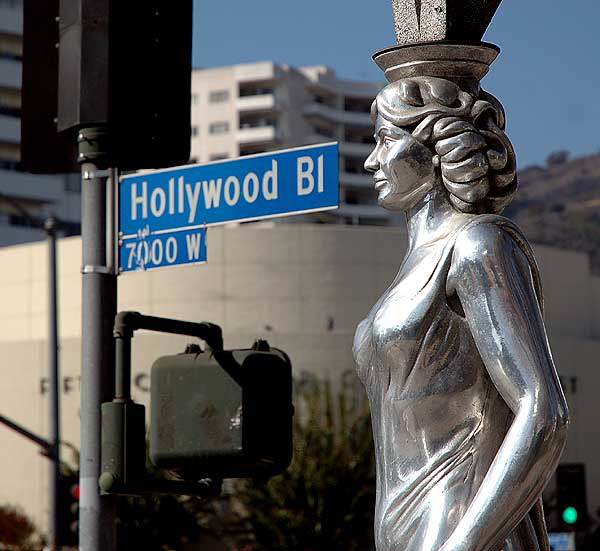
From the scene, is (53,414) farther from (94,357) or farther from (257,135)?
(257,135)

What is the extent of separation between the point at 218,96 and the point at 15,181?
22204 millimetres

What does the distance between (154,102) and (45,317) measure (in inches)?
1480

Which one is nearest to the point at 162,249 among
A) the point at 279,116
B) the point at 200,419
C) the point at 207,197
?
the point at 207,197

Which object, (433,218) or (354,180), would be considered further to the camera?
(354,180)

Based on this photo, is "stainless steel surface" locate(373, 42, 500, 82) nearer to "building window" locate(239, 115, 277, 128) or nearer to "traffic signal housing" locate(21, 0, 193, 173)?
"traffic signal housing" locate(21, 0, 193, 173)

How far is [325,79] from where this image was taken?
10775cm

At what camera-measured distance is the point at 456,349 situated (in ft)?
10.2

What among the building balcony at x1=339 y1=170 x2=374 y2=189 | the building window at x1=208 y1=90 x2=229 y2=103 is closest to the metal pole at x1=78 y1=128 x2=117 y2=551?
the building window at x1=208 y1=90 x2=229 y2=103

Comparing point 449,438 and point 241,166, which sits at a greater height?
point 241,166

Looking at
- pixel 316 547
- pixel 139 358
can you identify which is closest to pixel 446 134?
pixel 316 547

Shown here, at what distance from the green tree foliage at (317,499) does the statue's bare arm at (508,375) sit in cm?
3216

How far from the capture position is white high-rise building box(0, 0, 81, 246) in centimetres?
8444

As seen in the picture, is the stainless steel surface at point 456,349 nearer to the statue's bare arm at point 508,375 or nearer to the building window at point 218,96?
the statue's bare arm at point 508,375

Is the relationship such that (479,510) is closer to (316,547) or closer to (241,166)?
(241,166)
